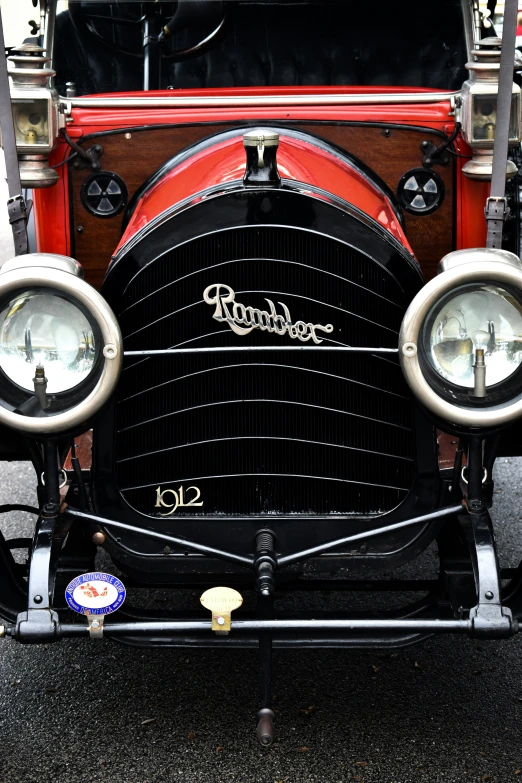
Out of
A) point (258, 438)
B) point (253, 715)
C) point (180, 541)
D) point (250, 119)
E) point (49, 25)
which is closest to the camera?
point (180, 541)

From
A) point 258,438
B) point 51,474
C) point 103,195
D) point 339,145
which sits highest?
point 339,145

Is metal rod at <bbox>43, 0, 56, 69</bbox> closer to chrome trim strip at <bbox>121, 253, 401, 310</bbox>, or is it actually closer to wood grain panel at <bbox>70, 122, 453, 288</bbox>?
wood grain panel at <bbox>70, 122, 453, 288</bbox>

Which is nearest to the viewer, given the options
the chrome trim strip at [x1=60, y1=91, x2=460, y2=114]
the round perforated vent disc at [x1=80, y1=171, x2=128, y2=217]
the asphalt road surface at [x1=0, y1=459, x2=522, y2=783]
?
the asphalt road surface at [x1=0, y1=459, x2=522, y2=783]

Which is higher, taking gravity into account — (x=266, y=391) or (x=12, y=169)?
(x=12, y=169)

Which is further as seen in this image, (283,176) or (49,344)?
(283,176)

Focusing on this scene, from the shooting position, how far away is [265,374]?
2361mm

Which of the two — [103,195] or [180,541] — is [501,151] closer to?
[180,541]

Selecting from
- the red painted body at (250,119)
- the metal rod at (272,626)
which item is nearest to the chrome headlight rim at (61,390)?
the metal rod at (272,626)

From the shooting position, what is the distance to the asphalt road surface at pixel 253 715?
260cm

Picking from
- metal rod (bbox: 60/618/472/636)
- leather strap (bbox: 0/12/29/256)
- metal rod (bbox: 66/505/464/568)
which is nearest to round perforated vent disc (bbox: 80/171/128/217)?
leather strap (bbox: 0/12/29/256)

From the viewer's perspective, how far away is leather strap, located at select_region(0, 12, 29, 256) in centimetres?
235

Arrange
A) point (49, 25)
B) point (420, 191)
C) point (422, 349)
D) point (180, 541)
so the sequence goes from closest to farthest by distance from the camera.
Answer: point (422, 349)
point (180, 541)
point (420, 191)
point (49, 25)

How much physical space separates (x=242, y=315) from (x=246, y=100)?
0.97 meters

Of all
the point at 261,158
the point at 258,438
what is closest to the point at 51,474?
the point at 258,438
